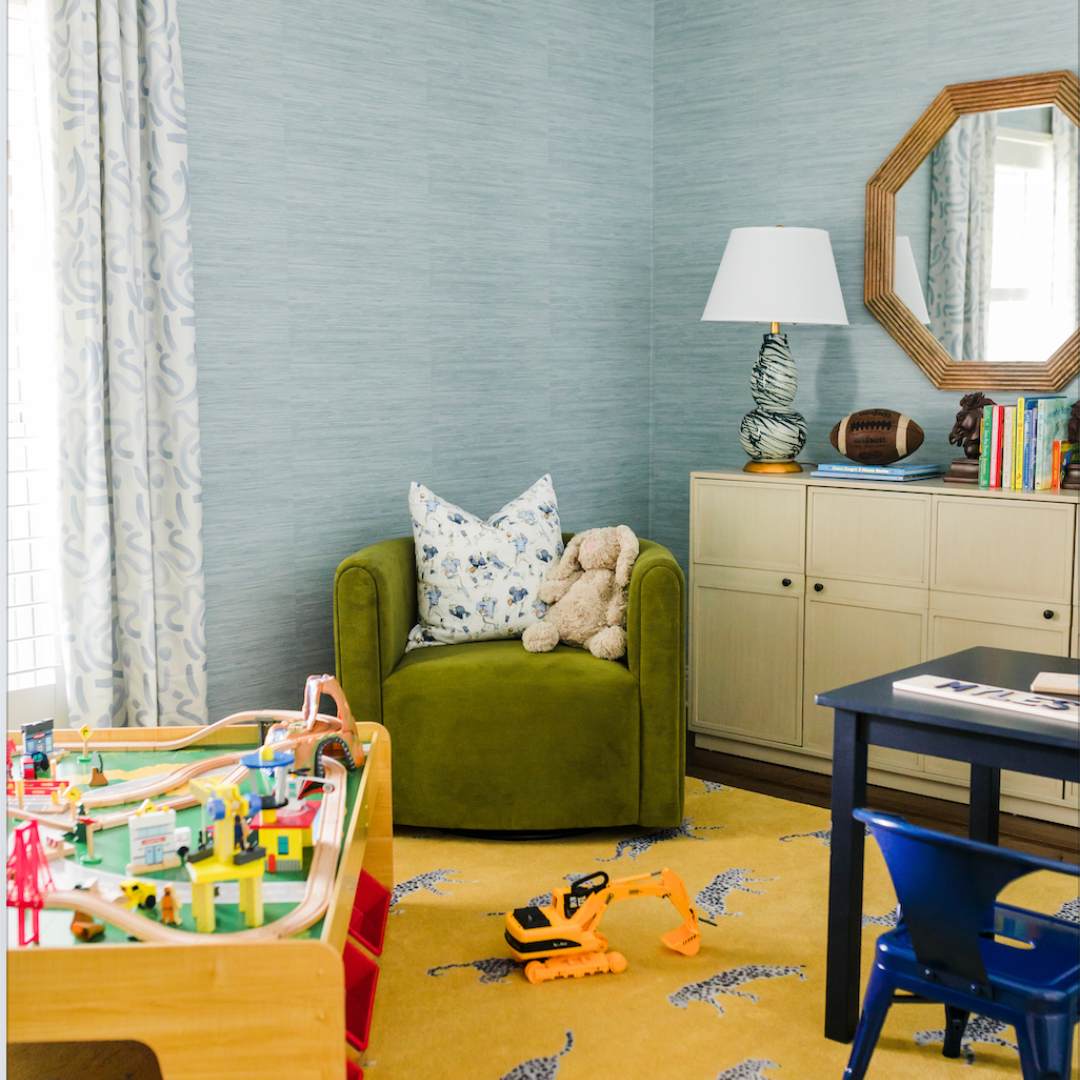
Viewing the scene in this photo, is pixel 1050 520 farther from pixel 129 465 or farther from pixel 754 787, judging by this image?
pixel 129 465

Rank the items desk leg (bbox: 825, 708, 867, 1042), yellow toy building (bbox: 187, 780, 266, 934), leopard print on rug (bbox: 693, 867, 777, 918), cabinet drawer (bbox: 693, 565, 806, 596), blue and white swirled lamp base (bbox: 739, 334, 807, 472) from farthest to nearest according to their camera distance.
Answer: blue and white swirled lamp base (bbox: 739, 334, 807, 472)
cabinet drawer (bbox: 693, 565, 806, 596)
leopard print on rug (bbox: 693, 867, 777, 918)
desk leg (bbox: 825, 708, 867, 1042)
yellow toy building (bbox: 187, 780, 266, 934)

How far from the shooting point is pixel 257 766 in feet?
6.29

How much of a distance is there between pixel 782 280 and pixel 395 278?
1.18 m

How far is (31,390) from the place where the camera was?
9.03ft

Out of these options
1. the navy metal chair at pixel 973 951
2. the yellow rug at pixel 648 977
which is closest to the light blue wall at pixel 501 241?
the yellow rug at pixel 648 977

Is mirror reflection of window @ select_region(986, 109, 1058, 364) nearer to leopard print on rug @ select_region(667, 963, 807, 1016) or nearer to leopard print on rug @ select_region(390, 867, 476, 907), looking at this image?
leopard print on rug @ select_region(667, 963, 807, 1016)

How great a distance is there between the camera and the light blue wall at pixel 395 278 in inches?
122

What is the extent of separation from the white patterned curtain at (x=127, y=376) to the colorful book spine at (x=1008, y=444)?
217 centimetres

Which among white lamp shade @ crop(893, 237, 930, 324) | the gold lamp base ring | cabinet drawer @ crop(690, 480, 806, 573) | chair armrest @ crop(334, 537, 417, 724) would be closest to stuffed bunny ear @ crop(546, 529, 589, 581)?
chair armrest @ crop(334, 537, 417, 724)

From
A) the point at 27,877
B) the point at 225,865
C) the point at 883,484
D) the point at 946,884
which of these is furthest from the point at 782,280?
the point at 27,877

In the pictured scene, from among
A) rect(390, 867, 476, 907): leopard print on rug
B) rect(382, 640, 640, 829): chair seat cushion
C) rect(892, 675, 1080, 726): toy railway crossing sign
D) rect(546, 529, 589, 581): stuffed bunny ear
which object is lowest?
rect(390, 867, 476, 907): leopard print on rug

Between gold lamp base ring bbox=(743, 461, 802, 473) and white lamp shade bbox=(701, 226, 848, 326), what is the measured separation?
45cm

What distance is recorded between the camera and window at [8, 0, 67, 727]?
265cm

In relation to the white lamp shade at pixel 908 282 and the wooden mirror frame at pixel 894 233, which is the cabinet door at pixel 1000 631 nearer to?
the wooden mirror frame at pixel 894 233
